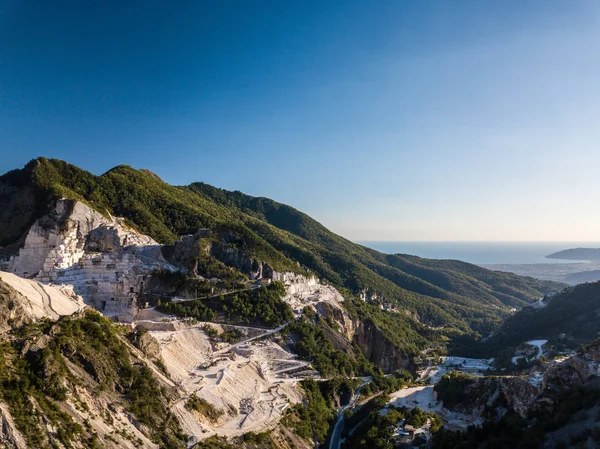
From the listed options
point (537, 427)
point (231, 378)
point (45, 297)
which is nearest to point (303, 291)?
point (231, 378)

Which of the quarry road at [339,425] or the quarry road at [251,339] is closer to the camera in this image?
the quarry road at [339,425]

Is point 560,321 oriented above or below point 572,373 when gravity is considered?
below

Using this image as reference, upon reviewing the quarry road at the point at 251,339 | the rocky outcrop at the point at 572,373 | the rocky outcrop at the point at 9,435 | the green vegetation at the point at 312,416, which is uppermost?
the rocky outcrop at the point at 9,435

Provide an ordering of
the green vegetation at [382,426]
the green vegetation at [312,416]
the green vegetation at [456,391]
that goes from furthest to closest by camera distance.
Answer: the green vegetation at [456,391] → the green vegetation at [312,416] → the green vegetation at [382,426]

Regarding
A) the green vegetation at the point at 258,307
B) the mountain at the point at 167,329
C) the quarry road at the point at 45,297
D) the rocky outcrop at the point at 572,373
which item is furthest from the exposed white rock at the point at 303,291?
the rocky outcrop at the point at 572,373

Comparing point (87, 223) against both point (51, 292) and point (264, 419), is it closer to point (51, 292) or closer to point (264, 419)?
point (51, 292)

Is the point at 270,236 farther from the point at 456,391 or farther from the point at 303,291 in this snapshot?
the point at 456,391

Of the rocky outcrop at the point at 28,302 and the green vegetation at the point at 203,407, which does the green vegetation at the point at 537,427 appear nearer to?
the green vegetation at the point at 203,407
